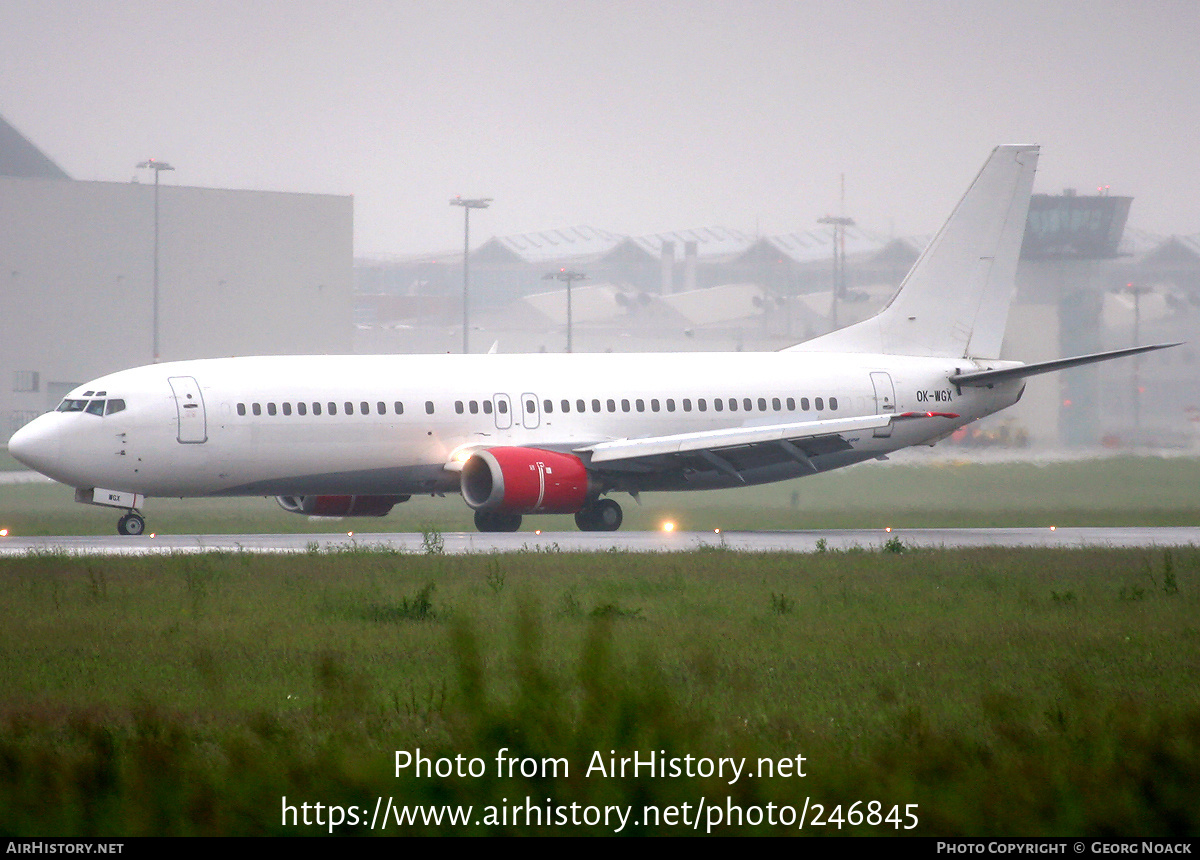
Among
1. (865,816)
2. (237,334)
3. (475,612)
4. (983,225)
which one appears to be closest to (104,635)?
(475,612)

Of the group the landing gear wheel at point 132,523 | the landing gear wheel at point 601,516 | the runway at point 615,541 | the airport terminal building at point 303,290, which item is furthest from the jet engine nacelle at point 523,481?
the airport terminal building at point 303,290

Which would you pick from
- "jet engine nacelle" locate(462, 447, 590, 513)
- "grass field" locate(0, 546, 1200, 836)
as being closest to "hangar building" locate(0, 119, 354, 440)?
"jet engine nacelle" locate(462, 447, 590, 513)

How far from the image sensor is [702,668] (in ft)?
29.8

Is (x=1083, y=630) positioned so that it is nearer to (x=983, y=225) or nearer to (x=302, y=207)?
(x=983, y=225)

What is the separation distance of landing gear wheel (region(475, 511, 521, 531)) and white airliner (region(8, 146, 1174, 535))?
0.05 metres

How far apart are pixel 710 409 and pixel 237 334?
5443cm

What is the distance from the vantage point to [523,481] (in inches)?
1121

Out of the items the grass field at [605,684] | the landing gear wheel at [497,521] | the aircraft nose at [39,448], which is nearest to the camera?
the grass field at [605,684]

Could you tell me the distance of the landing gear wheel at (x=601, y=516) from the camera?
31.3 metres

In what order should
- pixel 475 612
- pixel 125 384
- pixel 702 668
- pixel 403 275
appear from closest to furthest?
pixel 702 668
pixel 475 612
pixel 125 384
pixel 403 275

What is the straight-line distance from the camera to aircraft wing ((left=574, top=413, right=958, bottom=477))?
97.1ft

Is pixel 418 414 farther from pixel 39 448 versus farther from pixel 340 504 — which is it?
pixel 39 448

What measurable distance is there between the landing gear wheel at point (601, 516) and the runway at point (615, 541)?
1.24ft

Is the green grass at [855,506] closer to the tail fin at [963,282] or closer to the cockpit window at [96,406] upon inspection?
the cockpit window at [96,406]
